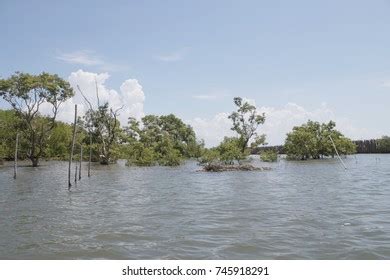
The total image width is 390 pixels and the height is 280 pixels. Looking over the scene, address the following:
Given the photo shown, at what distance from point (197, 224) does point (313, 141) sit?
5089cm

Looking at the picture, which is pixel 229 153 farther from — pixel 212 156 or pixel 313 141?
pixel 313 141

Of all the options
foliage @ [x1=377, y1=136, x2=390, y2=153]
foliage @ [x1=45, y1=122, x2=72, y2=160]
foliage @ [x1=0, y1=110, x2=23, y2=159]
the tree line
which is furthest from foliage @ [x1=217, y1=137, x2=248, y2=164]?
foliage @ [x1=377, y1=136, x2=390, y2=153]

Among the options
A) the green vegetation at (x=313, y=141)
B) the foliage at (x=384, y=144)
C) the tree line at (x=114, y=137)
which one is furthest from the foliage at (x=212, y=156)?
the foliage at (x=384, y=144)

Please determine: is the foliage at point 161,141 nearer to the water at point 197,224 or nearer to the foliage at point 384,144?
the water at point 197,224

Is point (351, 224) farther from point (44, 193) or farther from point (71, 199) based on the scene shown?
point (44, 193)

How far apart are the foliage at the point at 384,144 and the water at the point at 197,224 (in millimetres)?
66534

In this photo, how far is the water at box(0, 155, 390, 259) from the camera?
32.6 ft

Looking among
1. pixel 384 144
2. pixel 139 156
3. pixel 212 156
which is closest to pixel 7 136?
pixel 139 156

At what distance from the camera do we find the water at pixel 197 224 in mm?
9938

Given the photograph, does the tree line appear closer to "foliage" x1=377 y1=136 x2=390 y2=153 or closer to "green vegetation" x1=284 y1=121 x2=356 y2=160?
"green vegetation" x1=284 y1=121 x2=356 y2=160

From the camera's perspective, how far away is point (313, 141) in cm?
6097

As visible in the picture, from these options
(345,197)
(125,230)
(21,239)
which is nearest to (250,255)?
(125,230)

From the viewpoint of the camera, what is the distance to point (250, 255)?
960 cm

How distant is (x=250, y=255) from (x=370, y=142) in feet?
286
